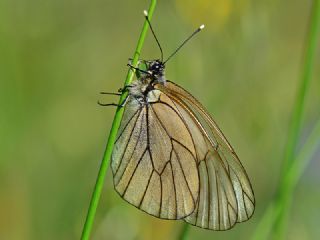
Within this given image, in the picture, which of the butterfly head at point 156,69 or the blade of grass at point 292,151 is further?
the butterfly head at point 156,69

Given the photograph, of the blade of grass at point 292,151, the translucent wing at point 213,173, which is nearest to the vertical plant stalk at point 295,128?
the blade of grass at point 292,151

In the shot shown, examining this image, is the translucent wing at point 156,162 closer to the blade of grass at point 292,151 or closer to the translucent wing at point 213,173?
the translucent wing at point 213,173

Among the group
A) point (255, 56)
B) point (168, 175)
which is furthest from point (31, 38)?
point (168, 175)

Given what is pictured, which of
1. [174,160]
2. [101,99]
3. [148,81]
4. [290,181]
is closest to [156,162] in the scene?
[174,160]

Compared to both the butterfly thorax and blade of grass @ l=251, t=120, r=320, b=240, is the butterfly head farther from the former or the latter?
blade of grass @ l=251, t=120, r=320, b=240

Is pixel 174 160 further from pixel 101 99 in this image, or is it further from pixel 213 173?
pixel 101 99

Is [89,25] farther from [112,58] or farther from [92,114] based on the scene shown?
[92,114]
